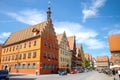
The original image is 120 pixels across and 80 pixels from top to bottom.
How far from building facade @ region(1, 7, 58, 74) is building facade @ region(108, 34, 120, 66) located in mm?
28384

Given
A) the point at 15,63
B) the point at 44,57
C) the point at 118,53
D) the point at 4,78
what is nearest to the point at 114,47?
the point at 118,53

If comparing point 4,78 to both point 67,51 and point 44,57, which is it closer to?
point 44,57

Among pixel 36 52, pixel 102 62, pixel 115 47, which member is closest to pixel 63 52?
pixel 36 52

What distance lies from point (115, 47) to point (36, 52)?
40.2 m

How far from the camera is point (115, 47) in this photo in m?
71.9

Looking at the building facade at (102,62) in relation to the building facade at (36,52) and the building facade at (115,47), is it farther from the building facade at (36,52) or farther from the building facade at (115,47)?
the building facade at (36,52)

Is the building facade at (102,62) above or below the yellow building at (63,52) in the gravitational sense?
below

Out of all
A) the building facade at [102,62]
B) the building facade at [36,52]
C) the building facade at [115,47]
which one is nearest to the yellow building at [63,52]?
the building facade at [36,52]

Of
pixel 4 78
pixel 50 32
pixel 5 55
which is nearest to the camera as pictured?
pixel 4 78

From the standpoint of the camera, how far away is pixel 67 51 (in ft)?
234

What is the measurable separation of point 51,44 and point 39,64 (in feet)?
32.2

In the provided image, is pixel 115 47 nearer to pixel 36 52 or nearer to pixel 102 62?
pixel 36 52

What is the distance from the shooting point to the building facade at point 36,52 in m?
46.9

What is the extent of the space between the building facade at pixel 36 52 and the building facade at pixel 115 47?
A: 28.4 meters
